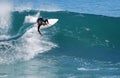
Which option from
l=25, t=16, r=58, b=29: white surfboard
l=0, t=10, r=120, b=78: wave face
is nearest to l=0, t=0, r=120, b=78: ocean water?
l=0, t=10, r=120, b=78: wave face

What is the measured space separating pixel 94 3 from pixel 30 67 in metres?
21.9

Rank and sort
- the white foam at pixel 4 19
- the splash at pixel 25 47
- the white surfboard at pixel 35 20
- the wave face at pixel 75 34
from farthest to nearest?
the white foam at pixel 4 19 → the white surfboard at pixel 35 20 → the wave face at pixel 75 34 → the splash at pixel 25 47

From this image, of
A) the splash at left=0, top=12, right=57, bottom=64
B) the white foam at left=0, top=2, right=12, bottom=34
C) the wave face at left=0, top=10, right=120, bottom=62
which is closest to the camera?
the splash at left=0, top=12, right=57, bottom=64

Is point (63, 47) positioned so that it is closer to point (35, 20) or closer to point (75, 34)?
point (75, 34)

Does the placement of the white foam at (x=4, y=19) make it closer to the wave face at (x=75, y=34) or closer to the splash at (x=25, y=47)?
the wave face at (x=75, y=34)

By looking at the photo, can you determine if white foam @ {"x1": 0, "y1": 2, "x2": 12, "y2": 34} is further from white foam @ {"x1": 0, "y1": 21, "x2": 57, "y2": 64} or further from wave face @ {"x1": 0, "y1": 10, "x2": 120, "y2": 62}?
white foam @ {"x1": 0, "y1": 21, "x2": 57, "y2": 64}

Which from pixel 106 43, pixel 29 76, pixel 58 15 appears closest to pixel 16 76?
pixel 29 76

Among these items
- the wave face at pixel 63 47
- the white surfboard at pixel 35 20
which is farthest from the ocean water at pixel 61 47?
the white surfboard at pixel 35 20

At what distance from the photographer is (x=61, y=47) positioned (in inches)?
955

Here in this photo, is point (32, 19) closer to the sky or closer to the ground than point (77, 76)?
closer to the sky

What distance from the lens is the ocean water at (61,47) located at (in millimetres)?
20250

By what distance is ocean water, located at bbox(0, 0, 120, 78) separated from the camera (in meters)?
20.2

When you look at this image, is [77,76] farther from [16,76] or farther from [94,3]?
[94,3]

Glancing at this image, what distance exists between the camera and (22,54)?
73.2 ft
